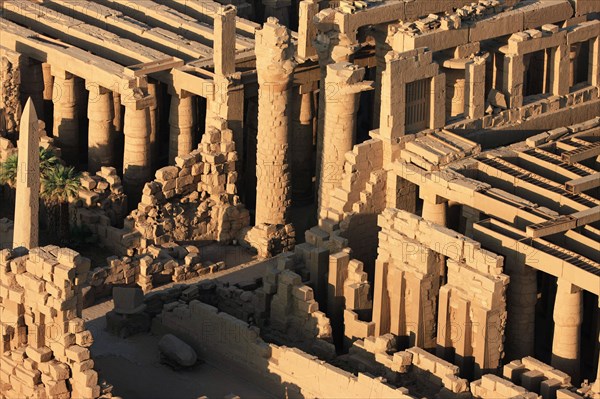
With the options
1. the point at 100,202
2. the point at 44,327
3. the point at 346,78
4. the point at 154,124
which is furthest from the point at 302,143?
the point at 44,327

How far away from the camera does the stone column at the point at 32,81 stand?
8594 cm

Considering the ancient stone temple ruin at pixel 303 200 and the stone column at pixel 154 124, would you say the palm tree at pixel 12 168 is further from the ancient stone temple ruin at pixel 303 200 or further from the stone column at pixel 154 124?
the stone column at pixel 154 124

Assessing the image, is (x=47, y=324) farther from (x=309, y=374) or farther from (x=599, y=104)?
(x=599, y=104)

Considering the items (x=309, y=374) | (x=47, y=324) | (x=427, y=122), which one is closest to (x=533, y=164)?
(x=427, y=122)

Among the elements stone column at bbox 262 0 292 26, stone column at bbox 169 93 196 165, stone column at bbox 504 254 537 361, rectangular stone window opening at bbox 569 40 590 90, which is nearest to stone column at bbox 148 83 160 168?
stone column at bbox 169 93 196 165

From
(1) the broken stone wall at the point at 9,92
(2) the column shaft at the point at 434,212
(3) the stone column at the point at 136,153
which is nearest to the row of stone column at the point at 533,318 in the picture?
(2) the column shaft at the point at 434,212

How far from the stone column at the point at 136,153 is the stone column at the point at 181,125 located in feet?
4.12

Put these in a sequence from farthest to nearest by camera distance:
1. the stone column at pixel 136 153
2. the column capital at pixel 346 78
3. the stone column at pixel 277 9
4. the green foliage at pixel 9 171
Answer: the stone column at pixel 277 9 < the green foliage at pixel 9 171 < the stone column at pixel 136 153 < the column capital at pixel 346 78

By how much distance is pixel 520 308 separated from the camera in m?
72.2

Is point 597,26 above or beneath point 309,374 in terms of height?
above

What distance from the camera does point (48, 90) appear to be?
86.9 meters

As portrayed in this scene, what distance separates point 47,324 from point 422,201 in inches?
533

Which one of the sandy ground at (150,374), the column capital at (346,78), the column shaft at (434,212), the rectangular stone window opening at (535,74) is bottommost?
the sandy ground at (150,374)

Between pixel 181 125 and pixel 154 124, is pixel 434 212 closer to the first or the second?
pixel 181 125
